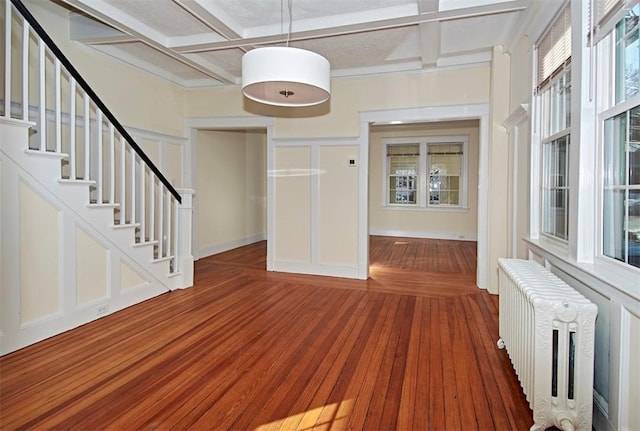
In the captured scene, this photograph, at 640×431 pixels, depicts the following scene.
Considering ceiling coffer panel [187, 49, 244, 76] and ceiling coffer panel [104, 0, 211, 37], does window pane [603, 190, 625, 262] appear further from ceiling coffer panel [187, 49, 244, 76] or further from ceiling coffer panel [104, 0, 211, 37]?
ceiling coffer panel [187, 49, 244, 76]

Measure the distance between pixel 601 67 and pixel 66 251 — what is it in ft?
12.9

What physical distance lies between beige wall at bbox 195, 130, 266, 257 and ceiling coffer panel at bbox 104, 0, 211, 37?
234 centimetres

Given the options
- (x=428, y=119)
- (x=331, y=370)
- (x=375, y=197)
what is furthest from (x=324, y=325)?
(x=375, y=197)

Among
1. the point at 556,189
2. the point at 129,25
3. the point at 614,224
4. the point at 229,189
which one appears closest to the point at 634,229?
the point at 614,224

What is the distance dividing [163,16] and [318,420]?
382 cm

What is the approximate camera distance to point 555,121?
2654 millimetres

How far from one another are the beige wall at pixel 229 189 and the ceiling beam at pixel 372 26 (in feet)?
7.46

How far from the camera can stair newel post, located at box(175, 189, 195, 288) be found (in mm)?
4324

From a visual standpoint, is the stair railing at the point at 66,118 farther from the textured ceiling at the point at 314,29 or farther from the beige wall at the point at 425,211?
the beige wall at the point at 425,211

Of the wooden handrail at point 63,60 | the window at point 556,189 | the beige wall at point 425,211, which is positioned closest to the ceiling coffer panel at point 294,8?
the wooden handrail at point 63,60

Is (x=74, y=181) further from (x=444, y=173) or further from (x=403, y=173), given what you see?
(x=444, y=173)

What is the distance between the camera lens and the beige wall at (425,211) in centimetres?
846

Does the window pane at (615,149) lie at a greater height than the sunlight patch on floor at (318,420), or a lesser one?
greater

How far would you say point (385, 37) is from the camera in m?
3.85
